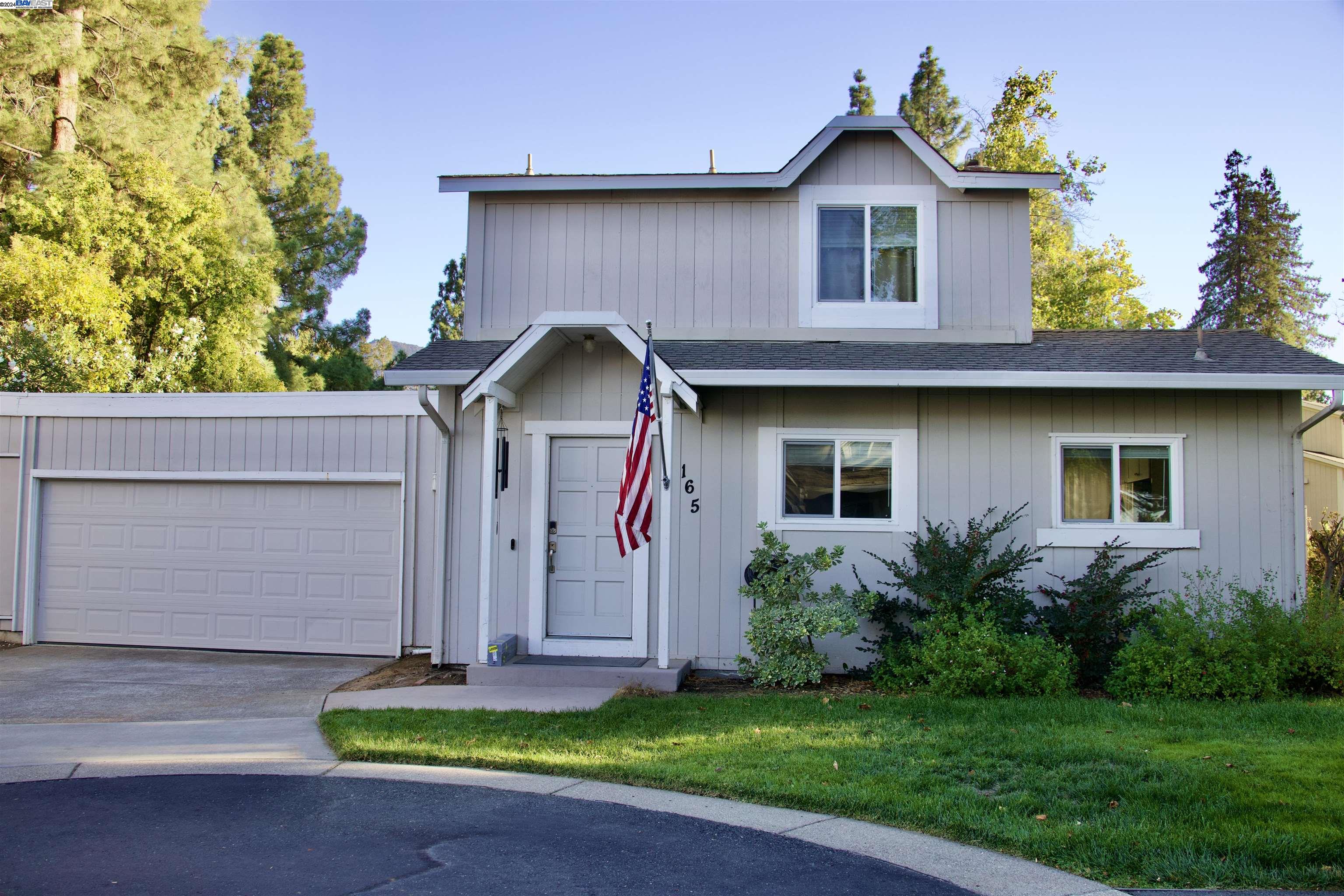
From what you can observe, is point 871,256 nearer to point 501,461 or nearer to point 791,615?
point 791,615

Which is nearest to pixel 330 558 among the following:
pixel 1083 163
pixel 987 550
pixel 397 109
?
pixel 987 550

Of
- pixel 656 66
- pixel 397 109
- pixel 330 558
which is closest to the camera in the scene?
pixel 330 558

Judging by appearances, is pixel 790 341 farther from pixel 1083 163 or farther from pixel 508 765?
pixel 1083 163

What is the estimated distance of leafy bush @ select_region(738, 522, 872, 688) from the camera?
28.4 feet

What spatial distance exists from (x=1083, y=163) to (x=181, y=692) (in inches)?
952

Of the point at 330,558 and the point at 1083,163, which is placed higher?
the point at 1083,163

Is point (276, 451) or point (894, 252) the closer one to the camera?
point (894, 252)

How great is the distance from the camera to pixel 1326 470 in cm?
1570

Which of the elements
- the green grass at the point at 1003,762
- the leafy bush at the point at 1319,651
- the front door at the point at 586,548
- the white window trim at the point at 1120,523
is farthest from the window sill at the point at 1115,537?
the front door at the point at 586,548

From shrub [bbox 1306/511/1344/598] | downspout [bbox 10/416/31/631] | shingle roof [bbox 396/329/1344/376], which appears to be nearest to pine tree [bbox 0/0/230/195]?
downspout [bbox 10/416/31/631]

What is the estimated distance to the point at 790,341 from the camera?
10.6 meters

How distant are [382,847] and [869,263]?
7830 millimetres

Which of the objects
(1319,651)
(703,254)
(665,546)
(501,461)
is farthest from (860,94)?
(1319,651)

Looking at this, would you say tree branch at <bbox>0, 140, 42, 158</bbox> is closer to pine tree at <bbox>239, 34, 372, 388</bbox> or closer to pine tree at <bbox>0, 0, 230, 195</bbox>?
pine tree at <bbox>0, 0, 230, 195</bbox>
